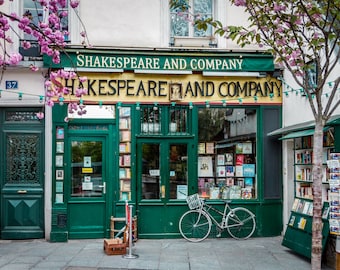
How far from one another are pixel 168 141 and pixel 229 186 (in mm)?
1813

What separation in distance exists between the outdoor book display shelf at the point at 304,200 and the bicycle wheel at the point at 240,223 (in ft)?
4.10

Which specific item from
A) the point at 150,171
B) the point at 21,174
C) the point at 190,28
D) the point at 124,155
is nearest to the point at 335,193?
the point at 150,171

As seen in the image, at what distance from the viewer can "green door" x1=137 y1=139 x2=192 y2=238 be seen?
10.3 m

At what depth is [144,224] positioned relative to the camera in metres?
10.3

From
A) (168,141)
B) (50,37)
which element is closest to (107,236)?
(168,141)

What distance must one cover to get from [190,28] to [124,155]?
3.39 meters

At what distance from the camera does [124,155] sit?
10.4 metres

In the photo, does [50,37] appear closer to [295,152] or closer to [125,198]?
[125,198]

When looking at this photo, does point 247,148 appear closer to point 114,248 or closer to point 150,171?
point 150,171

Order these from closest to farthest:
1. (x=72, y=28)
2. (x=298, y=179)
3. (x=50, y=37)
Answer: (x=50, y=37) → (x=298, y=179) → (x=72, y=28)

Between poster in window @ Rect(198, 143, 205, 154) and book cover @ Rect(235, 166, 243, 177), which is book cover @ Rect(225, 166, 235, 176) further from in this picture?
poster in window @ Rect(198, 143, 205, 154)

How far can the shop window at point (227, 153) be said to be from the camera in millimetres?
10703

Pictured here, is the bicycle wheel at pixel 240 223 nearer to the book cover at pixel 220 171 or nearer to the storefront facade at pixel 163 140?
the storefront facade at pixel 163 140

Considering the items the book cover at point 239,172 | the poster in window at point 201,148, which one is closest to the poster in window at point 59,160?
the poster in window at point 201,148
